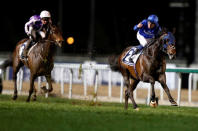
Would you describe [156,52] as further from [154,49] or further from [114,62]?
[114,62]

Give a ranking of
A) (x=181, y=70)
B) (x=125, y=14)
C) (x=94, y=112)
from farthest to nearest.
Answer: (x=125, y=14), (x=181, y=70), (x=94, y=112)

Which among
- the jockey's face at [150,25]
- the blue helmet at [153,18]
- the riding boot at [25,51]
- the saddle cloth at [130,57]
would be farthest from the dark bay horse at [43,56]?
the blue helmet at [153,18]

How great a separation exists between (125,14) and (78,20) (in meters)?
2.04

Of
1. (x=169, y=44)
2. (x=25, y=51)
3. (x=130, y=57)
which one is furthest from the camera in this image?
(x=25, y=51)

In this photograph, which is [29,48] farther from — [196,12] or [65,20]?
[65,20]

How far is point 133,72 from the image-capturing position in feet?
38.5

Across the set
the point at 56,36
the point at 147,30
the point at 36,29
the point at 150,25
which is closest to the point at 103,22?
the point at 36,29

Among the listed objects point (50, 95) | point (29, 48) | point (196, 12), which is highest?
point (196, 12)

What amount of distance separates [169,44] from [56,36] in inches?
91.4

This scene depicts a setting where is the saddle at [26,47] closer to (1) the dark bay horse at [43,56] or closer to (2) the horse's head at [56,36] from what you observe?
(1) the dark bay horse at [43,56]

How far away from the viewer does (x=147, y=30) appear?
11.8 metres

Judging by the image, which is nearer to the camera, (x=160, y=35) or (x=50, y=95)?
(x=160, y=35)

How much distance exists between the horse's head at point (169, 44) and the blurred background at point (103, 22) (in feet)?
34.1

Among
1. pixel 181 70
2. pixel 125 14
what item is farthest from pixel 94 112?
pixel 125 14
